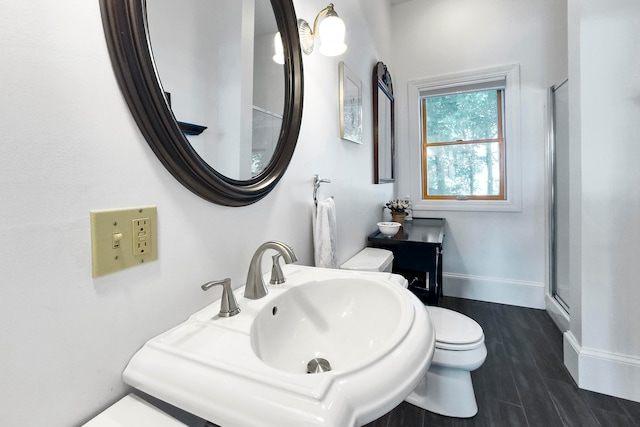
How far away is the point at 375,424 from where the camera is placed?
135 centimetres

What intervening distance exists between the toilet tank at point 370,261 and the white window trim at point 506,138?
1.19 metres

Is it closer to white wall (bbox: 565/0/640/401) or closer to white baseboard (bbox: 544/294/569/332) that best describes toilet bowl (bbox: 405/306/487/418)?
white wall (bbox: 565/0/640/401)

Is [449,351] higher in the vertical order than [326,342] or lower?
lower

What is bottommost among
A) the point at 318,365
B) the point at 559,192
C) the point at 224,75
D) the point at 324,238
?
the point at 318,365

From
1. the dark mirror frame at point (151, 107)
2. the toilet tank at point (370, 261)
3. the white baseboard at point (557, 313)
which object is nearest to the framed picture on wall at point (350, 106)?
the toilet tank at point (370, 261)

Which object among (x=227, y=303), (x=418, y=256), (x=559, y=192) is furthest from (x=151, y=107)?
(x=559, y=192)

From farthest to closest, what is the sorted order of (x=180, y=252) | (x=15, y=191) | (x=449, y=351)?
1. (x=449, y=351)
2. (x=180, y=252)
3. (x=15, y=191)

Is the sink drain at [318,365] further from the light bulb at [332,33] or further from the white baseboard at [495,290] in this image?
the white baseboard at [495,290]

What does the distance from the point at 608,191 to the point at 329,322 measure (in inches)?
64.7

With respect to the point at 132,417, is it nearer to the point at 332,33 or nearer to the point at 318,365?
the point at 318,365

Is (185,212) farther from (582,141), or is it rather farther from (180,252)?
(582,141)

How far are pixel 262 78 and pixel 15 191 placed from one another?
2.46 feet

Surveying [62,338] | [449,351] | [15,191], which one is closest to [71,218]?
[15,191]

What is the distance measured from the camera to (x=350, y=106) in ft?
5.59
